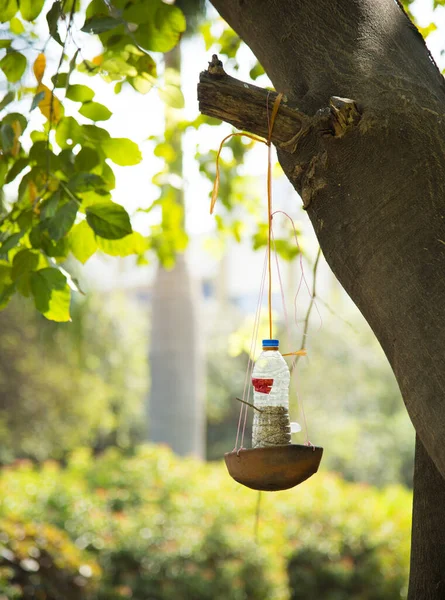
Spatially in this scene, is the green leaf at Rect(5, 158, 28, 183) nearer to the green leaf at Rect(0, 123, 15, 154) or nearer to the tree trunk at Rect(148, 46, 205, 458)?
the green leaf at Rect(0, 123, 15, 154)

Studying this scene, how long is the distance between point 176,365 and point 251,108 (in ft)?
28.6

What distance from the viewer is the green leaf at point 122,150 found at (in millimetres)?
1821

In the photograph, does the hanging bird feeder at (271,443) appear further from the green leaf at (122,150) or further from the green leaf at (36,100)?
the green leaf at (36,100)

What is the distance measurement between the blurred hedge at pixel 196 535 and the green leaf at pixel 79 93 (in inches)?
132

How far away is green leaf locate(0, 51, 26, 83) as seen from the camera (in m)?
1.87

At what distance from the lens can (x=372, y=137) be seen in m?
1.25

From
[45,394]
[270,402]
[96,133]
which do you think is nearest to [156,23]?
[96,133]

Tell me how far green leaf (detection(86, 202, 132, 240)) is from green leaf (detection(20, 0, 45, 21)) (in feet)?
1.89

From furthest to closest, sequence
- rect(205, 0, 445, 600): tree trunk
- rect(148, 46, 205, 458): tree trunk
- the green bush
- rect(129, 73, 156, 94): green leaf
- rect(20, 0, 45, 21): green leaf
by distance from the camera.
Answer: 1. rect(148, 46, 205, 458): tree trunk
2. the green bush
3. rect(129, 73, 156, 94): green leaf
4. rect(20, 0, 45, 21): green leaf
5. rect(205, 0, 445, 600): tree trunk

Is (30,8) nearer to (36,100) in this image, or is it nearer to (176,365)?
(36,100)

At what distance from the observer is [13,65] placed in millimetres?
1872

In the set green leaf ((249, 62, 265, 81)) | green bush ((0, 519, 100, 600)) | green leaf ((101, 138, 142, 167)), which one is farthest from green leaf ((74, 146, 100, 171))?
green bush ((0, 519, 100, 600))

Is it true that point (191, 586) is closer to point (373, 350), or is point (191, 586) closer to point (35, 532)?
point (35, 532)

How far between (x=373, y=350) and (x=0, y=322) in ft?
39.2
